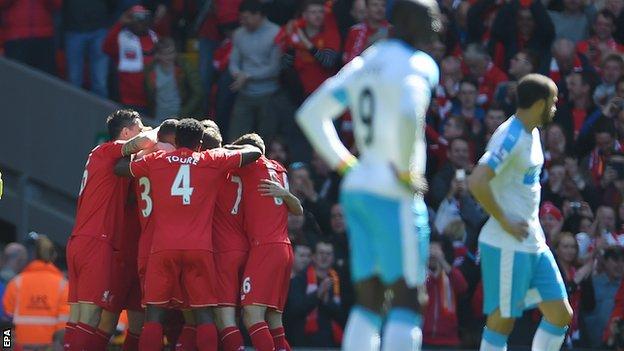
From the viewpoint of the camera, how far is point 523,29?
19406 millimetres

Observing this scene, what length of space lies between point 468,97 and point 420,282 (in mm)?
8673

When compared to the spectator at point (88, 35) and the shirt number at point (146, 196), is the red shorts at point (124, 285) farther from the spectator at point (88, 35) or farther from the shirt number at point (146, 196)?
the spectator at point (88, 35)

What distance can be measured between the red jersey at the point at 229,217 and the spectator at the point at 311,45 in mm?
5126

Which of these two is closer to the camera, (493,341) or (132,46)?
(493,341)

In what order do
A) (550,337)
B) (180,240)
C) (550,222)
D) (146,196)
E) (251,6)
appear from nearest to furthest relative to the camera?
(550,337), (180,240), (146,196), (550,222), (251,6)

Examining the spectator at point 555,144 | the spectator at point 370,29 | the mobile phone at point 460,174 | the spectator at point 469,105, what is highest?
the spectator at point 370,29

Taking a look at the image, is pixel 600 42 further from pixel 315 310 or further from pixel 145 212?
pixel 145 212

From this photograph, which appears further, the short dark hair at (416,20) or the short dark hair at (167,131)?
the short dark hair at (167,131)

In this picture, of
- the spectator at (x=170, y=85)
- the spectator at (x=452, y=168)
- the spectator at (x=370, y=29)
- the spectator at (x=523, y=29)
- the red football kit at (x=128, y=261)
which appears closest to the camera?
the red football kit at (x=128, y=261)

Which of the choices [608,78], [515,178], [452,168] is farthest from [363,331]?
[608,78]

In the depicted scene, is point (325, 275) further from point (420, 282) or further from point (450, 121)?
point (420, 282)

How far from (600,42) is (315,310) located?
16.1 feet

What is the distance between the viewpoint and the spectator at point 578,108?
1877cm

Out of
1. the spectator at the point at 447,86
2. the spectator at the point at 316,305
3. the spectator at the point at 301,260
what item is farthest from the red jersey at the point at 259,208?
the spectator at the point at 447,86
